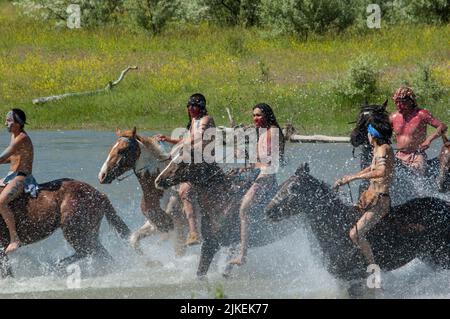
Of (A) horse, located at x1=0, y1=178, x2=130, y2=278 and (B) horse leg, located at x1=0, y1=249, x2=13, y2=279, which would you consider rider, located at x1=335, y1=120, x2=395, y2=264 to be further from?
(B) horse leg, located at x1=0, y1=249, x2=13, y2=279

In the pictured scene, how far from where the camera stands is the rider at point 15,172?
15.1 meters

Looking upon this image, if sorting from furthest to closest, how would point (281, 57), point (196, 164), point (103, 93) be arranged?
point (281, 57), point (103, 93), point (196, 164)

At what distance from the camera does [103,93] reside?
3469 cm

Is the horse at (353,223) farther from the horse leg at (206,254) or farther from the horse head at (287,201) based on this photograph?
the horse leg at (206,254)

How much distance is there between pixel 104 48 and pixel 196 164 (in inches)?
1016

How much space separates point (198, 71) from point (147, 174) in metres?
20.6

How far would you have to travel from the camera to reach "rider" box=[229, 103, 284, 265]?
1512cm

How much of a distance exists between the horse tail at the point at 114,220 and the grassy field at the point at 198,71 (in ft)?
48.1

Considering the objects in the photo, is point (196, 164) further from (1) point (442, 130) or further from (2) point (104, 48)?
(2) point (104, 48)

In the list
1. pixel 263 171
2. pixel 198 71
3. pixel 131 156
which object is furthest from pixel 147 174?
pixel 198 71

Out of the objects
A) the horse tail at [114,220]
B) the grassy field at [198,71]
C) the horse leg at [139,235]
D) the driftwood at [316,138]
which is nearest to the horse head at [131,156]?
the horse tail at [114,220]

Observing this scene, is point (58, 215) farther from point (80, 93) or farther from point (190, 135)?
point (80, 93)

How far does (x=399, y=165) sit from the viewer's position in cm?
1616

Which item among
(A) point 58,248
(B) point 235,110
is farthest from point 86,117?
(A) point 58,248
